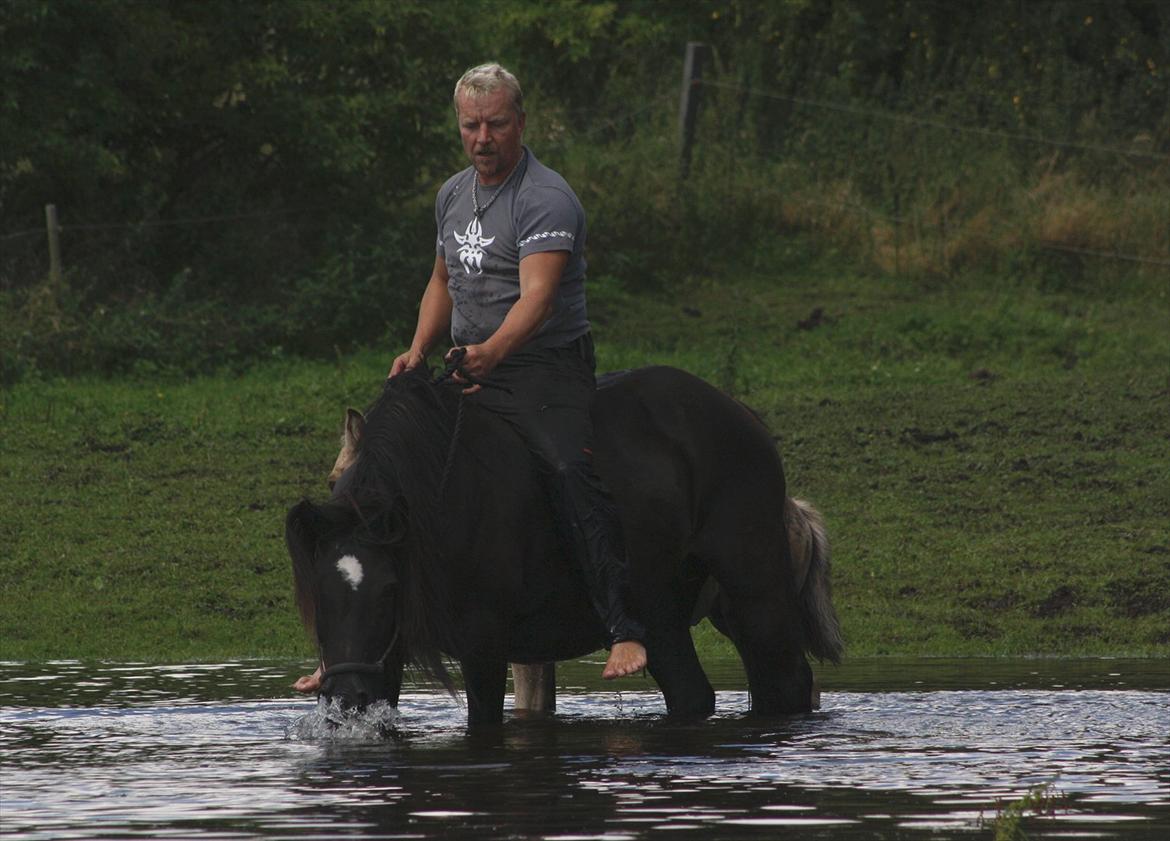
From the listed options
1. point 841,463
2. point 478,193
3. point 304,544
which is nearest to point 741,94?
point 841,463

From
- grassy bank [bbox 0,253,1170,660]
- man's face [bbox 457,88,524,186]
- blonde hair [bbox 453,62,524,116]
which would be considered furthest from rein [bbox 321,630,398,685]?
grassy bank [bbox 0,253,1170,660]

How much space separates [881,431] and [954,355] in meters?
2.93

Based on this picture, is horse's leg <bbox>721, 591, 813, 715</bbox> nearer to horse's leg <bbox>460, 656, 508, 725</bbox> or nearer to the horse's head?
horse's leg <bbox>460, 656, 508, 725</bbox>

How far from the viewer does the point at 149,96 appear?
1875 centimetres

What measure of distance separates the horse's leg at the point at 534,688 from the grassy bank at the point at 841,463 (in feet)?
9.48

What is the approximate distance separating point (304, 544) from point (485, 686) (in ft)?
3.45

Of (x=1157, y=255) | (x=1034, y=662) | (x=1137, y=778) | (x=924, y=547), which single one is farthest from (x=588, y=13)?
(x=1137, y=778)

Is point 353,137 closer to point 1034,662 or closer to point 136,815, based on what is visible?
point 1034,662

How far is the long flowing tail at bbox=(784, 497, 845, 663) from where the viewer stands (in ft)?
27.6

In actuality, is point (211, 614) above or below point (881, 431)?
below

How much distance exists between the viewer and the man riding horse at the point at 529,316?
23.7 feet

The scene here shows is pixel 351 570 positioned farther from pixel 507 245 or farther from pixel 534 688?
pixel 534 688

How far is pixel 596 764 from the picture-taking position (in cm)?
672

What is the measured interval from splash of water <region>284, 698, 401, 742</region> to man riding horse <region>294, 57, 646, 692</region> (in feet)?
2.43
